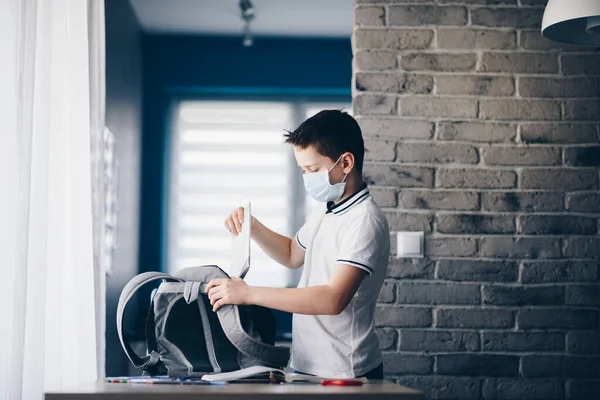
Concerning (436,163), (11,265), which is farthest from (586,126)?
(11,265)

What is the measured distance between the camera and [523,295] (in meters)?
2.73

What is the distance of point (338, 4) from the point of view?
488 centimetres

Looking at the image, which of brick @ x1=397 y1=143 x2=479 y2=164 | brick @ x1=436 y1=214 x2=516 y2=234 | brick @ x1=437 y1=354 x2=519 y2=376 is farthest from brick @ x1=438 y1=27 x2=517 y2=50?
brick @ x1=437 y1=354 x2=519 y2=376

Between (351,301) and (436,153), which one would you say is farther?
(436,153)

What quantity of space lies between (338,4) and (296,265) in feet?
9.52

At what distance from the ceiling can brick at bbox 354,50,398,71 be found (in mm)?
2142

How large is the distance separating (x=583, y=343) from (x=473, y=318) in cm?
39

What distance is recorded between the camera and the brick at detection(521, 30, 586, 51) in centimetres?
282

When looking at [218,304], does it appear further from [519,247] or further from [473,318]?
[519,247]

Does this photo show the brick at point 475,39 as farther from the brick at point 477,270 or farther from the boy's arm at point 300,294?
the boy's arm at point 300,294

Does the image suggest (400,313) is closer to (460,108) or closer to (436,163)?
(436,163)

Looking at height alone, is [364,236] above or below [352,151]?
below

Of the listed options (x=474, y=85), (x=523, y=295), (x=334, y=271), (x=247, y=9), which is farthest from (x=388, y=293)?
(x=247, y=9)

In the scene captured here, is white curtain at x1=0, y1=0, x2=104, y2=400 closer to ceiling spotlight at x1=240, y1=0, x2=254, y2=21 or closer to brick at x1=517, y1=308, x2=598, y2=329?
brick at x1=517, y1=308, x2=598, y2=329
